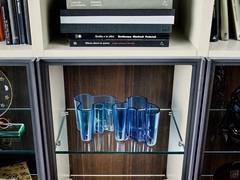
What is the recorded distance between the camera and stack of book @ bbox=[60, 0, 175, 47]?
933mm

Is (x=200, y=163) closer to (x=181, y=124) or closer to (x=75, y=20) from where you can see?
(x=181, y=124)

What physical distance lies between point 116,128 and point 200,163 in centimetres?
32

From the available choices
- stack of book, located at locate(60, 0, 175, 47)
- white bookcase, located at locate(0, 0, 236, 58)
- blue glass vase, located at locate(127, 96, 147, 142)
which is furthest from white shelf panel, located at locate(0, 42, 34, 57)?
blue glass vase, located at locate(127, 96, 147, 142)

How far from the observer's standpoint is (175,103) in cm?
126

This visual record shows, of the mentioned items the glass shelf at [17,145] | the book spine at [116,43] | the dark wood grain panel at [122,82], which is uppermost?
the book spine at [116,43]

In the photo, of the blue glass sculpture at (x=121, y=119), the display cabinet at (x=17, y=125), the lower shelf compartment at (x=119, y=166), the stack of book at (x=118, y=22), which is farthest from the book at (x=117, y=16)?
the lower shelf compartment at (x=119, y=166)

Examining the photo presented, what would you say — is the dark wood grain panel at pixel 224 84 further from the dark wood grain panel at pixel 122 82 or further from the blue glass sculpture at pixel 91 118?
the blue glass sculpture at pixel 91 118

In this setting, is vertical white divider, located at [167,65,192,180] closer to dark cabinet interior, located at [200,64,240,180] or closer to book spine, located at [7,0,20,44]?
dark cabinet interior, located at [200,64,240,180]

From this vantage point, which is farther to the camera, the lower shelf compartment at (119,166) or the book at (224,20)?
the lower shelf compartment at (119,166)

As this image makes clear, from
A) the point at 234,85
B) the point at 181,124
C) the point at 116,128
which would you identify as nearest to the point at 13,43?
the point at 116,128

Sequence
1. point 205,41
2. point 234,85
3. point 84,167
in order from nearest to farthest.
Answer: point 205,41 → point 234,85 → point 84,167

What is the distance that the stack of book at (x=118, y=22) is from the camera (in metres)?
0.93

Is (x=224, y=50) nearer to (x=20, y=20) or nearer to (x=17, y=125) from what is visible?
(x=20, y=20)

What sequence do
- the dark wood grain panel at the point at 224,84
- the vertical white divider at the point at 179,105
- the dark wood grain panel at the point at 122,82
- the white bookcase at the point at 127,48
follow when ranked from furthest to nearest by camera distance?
the dark wood grain panel at the point at 122,82, the dark wood grain panel at the point at 224,84, the vertical white divider at the point at 179,105, the white bookcase at the point at 127,48
